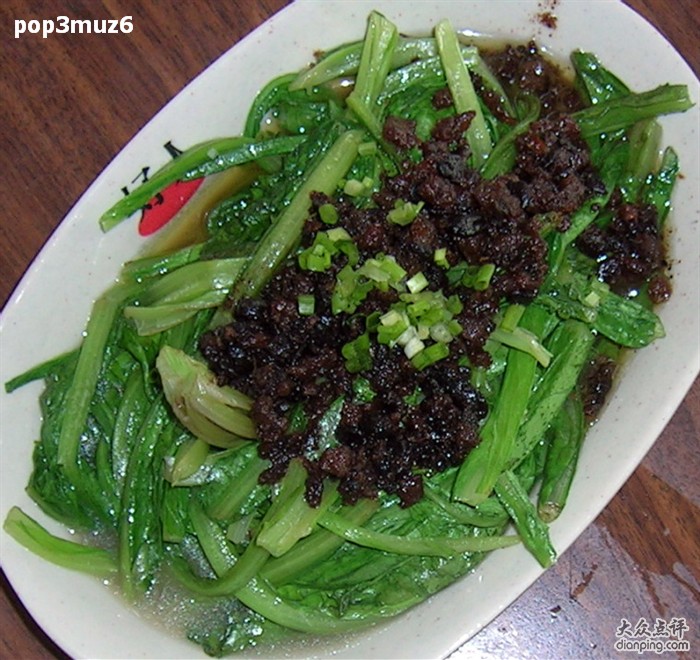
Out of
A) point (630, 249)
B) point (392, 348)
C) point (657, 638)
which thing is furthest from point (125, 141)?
point (657, 638)

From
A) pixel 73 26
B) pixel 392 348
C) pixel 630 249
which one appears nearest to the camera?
pixel 392 348

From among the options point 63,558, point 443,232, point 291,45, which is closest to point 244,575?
point 63,558

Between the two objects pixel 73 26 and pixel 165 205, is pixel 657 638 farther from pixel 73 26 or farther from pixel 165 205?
pixel 73 26

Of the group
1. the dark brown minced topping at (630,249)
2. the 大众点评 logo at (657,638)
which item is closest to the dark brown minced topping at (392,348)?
the dark brown minced topping at (630,249)

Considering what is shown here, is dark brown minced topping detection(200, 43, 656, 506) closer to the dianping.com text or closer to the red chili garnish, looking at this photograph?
the red chili garnish

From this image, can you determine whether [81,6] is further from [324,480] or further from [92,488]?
[324,480]
